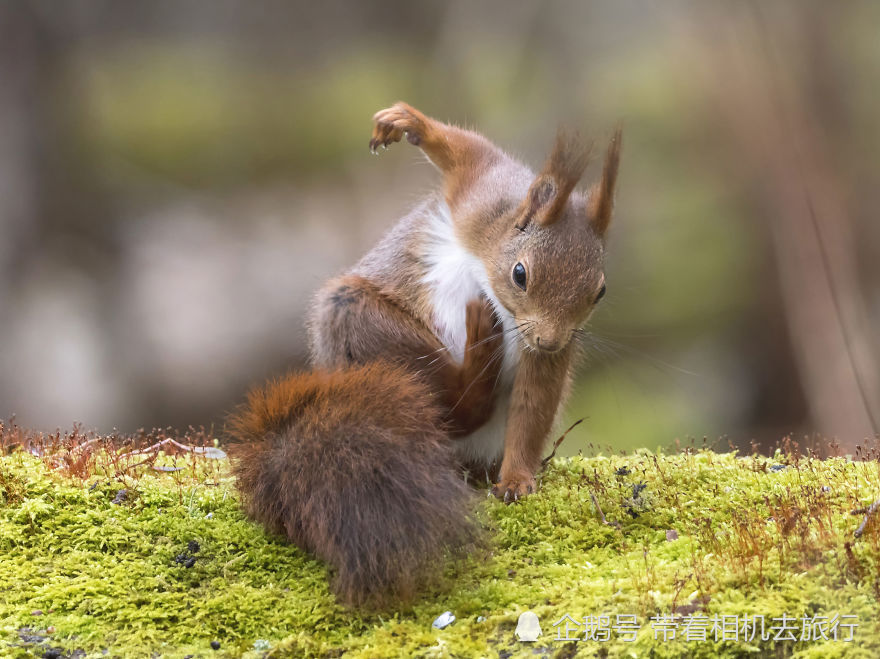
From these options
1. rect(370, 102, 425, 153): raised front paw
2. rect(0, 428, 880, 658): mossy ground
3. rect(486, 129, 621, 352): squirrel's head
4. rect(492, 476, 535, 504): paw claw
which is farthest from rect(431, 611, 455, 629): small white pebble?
rect(370, 102, 425, 153): raised front paw

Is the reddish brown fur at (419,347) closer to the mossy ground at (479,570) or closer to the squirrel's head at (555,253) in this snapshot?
the squirrel's head at (555,253)

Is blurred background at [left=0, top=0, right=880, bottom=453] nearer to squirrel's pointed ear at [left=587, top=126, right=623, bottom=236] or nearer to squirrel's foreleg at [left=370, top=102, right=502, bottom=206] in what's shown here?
squirrel's foreleg at [left=370, top=102, right=502, bottom=206]

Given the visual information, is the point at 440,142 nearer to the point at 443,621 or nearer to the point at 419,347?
the point at 419,347

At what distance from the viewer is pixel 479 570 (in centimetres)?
222

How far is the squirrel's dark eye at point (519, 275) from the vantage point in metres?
2.62

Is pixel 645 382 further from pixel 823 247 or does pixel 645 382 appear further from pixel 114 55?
pixel 114 55

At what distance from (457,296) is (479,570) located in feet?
3.26

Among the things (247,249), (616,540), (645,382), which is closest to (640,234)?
(645,382)

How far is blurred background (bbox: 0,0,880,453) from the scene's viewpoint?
15.7 feet

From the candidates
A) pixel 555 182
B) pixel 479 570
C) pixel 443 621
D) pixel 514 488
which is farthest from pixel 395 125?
pixel 443 621

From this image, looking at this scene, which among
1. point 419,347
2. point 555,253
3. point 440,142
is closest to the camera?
point 555,253

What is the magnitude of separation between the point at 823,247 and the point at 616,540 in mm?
3005

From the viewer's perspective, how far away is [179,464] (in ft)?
10.2

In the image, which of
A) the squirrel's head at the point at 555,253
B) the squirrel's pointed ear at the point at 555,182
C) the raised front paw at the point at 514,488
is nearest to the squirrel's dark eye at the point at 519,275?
the squirrel's head at the point at 555,253
